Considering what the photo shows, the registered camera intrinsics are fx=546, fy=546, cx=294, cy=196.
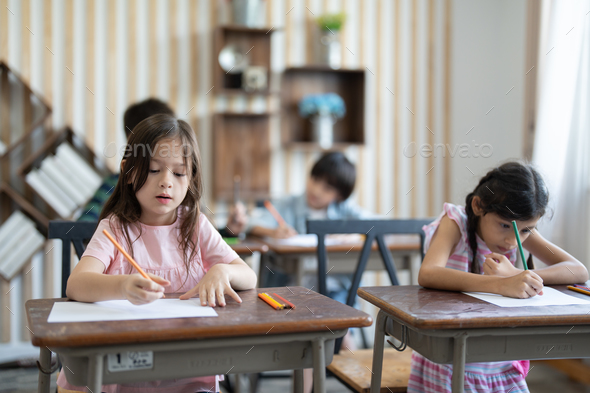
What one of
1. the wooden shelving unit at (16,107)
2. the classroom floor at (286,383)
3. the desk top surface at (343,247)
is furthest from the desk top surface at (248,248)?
the wooden shelving unit at (16,107)

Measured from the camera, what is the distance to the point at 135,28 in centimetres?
329

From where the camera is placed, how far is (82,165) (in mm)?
3096

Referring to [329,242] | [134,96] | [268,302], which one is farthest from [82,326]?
[134,96]

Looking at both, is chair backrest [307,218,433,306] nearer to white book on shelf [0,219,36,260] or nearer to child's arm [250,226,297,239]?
child's arm [250,226,297,239]

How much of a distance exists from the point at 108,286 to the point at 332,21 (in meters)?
2.78

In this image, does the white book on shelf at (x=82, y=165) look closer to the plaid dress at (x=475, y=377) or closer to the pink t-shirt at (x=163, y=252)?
the pink t-shirt at (x=163, y=252)

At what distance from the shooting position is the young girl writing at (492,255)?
1306mm

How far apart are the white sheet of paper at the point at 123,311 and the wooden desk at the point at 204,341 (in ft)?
0.08

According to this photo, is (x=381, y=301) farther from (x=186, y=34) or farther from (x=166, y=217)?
(x=186, y=34)

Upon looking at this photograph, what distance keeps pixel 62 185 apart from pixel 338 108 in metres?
1.70

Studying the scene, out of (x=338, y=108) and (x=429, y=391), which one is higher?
(x=338, y=108)

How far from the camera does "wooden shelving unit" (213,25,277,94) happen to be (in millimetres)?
3361

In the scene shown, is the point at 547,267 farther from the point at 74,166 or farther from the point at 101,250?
the point at 74,166

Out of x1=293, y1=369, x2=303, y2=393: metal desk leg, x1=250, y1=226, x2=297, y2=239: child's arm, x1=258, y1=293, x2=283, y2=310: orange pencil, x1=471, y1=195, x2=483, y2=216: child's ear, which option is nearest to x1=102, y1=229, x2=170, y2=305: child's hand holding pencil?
x1=258, y1=293, x2=283, y2=310: orange pencil
